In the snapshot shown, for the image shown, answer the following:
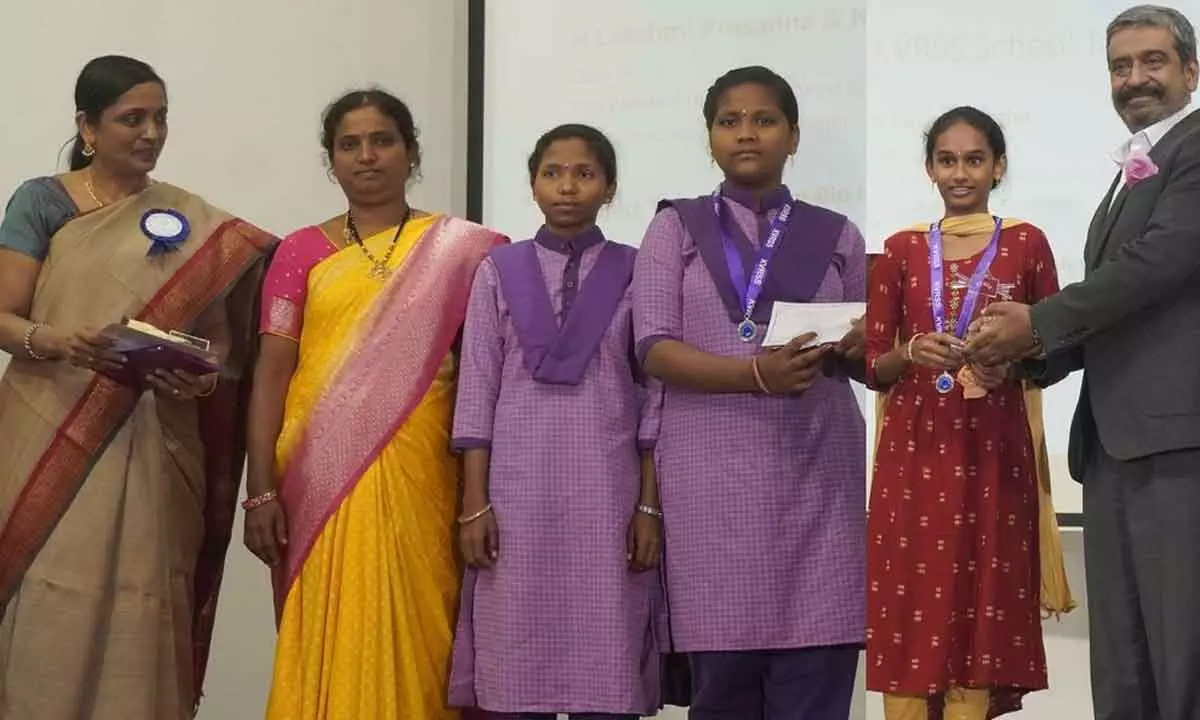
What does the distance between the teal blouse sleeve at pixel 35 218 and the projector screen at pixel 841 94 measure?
1.26 meters

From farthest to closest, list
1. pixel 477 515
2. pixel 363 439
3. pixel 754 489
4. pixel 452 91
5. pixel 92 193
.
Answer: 1. pixel 452 91
2. pixel 92 193
3. pixel 363 439
4. pixel 477 515
5. pixel 754 489

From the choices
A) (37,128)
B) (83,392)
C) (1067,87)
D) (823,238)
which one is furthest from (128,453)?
(1067,87)

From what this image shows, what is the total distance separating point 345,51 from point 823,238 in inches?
65.3

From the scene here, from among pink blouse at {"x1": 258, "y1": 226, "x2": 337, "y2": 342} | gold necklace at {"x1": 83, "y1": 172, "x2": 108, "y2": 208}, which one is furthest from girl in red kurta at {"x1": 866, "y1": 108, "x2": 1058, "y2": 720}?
gold necklace at {"x1": 83, "y1": 172, "x2": 108, "y2": 208}

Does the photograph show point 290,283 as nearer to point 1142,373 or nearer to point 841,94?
point 841,94

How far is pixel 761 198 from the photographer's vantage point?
2471 mm

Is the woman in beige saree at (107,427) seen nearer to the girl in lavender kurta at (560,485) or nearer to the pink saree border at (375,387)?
the pink saree border at (375,387)

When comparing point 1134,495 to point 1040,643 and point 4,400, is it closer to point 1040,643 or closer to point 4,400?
point 1040,643

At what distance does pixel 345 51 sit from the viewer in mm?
3639

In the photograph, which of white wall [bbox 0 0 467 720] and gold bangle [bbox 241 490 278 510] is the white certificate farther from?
white wall [bbox 0 0 467 720]

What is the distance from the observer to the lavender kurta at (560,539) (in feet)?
7.82

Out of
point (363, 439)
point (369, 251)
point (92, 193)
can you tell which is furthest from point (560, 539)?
point (92, 193)

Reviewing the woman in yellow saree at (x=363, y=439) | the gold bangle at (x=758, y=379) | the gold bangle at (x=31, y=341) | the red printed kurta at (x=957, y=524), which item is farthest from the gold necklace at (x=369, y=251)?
the red printed kurta at (x=957, y=524)

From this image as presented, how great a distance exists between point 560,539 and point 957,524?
73 centimetres
